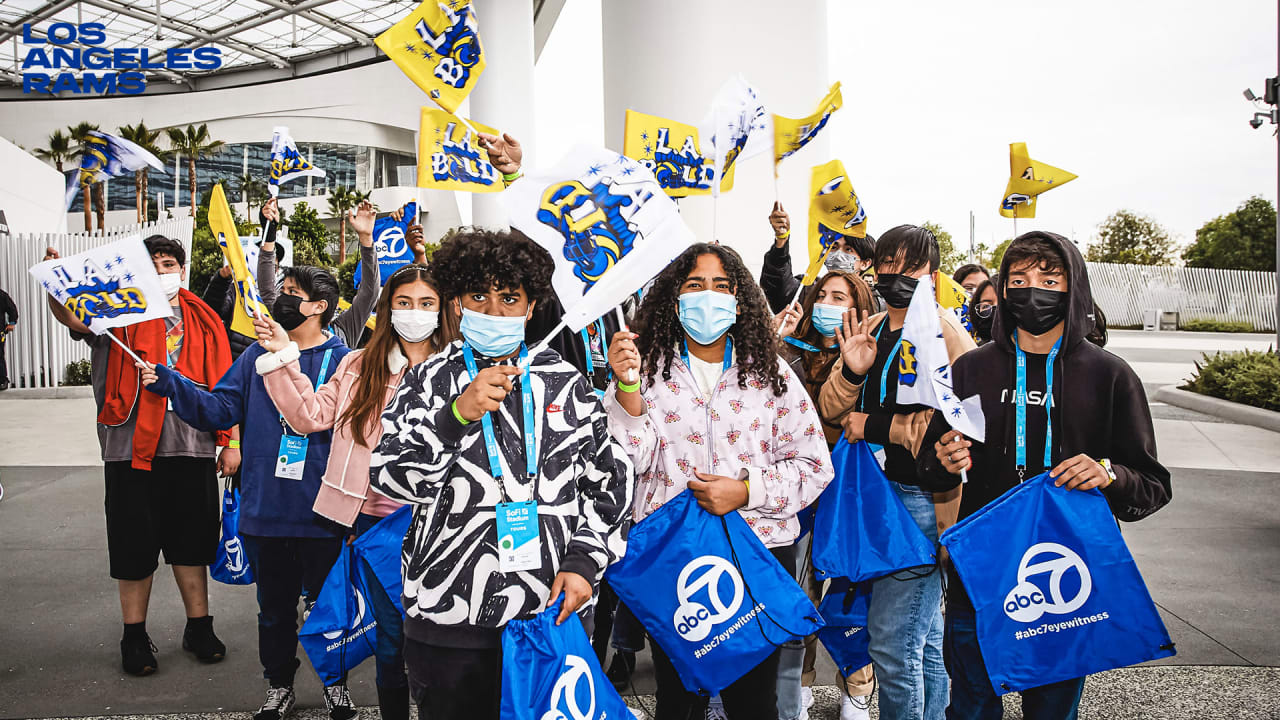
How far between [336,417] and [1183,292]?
145 feet

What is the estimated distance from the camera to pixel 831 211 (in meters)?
5.00

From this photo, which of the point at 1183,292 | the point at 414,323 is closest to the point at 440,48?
the point at 414,323

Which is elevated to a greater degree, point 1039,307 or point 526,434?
point 1039,307

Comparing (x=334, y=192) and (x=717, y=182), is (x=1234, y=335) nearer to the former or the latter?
(x=717, y=182)

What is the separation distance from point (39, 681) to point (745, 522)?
3.78 metres

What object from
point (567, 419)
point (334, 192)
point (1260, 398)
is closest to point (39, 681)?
point (567, 419)

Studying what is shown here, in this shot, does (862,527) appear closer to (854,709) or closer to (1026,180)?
(854,709)

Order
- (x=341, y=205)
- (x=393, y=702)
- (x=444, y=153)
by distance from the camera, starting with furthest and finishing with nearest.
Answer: (x=341, y=205), (x=444, y=153), (x=393, y=702)

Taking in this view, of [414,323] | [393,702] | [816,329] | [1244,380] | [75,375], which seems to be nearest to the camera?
[393,702]

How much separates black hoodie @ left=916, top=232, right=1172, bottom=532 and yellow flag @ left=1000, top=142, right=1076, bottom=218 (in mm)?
2494

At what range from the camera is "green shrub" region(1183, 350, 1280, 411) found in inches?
519

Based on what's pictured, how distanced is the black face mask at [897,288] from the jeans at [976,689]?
126 centimetres

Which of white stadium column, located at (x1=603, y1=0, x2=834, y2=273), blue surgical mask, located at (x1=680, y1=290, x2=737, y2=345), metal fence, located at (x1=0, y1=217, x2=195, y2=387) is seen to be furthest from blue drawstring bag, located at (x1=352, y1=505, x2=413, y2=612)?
metal fence, located at (x1=0, y1=217, x2=195, y2=387)

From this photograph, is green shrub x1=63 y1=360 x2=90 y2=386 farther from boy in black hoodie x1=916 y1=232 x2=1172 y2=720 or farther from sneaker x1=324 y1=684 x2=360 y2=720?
boy in black hoodie x1=916 y1=232 x2=1172 y2=720
